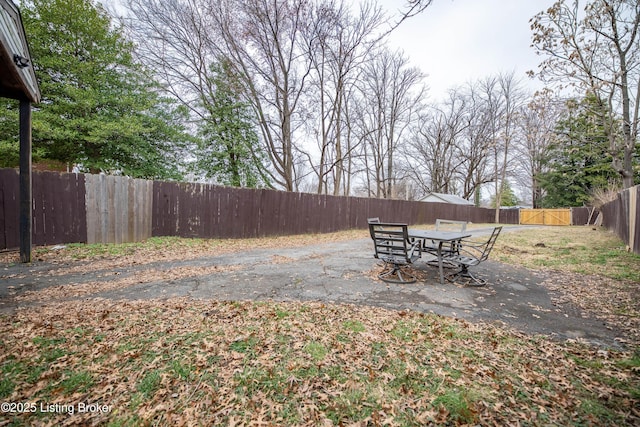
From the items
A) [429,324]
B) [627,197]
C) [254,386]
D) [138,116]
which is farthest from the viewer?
[138,116]

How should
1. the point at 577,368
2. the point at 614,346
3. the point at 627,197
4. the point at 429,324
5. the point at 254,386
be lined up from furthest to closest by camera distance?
the point at 627,197, the point at 429,324, the point at 614,346, the point at 577,368, the point at 254,386

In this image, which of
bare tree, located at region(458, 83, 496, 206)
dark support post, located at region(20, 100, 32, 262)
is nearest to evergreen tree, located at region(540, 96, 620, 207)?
bare tree, located at region(458, 83, 496, 206)

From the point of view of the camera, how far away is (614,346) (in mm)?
2416

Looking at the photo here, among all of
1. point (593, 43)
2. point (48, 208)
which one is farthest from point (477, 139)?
point (48, 208)

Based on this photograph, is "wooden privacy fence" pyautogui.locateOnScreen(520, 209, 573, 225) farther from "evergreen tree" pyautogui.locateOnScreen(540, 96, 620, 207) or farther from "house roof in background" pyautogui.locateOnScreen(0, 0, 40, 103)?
"house roof in background" pyautogui.locateOnScreen(0, 0, 40, 103)

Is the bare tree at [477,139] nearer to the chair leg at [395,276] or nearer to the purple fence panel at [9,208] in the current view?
the chair leg at [395,276]

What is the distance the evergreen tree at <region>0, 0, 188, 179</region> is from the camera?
9.77 metres

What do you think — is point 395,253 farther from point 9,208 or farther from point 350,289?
point 9,208

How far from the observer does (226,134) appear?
1286cm

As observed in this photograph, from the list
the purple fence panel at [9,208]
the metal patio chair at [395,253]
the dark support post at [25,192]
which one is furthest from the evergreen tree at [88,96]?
the metal patio chair at [395,253]

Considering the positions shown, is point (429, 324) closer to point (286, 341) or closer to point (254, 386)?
point (286, 341)

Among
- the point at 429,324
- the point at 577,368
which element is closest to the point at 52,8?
the point at 429,324

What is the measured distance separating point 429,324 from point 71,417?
301 centimetres

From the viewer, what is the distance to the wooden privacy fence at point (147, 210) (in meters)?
5.85
